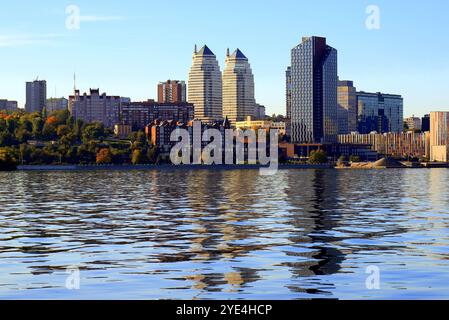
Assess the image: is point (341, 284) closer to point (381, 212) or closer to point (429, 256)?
point (429, 256)

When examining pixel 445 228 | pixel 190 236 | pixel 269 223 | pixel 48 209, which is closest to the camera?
pixel 190 236

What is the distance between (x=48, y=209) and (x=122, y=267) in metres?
40.9

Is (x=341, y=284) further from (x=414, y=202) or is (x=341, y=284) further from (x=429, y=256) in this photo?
(x=414, y=202)

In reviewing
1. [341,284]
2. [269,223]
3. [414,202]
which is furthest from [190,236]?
[414,202]

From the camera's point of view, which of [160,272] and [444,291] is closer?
[444,291]

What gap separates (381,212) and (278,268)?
121ft

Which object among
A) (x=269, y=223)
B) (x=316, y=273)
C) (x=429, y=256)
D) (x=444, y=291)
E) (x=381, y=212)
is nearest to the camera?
(x=444, y=291)

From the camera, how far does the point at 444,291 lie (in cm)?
2877

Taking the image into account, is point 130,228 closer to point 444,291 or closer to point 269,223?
point 269,223

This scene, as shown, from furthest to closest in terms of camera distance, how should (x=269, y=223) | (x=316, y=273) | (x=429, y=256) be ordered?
(x=269, y=223), (x=429, y=256), (x=316, y=273)

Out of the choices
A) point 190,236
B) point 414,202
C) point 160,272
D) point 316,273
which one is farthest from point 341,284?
point 414,202
